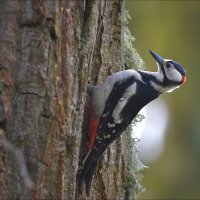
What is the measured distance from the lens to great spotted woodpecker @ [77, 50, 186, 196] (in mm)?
4828

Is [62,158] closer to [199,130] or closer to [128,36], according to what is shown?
[128,36]

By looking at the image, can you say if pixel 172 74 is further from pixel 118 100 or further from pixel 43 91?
pixel 43 91

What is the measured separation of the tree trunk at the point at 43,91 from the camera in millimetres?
4066

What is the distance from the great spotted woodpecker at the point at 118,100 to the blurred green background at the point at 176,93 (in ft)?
10.1

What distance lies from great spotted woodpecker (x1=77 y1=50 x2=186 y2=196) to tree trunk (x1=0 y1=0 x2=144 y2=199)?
428mm

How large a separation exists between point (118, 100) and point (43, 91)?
1.25 meters

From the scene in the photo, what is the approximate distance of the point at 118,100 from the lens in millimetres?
5320

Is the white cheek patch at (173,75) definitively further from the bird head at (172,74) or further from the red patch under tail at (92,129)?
the red patch under tail at (92,129)

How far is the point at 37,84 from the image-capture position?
4141 mm

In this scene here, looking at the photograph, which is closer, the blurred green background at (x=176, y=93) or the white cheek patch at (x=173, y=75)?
the white cheek patch at (x=173, y=75)

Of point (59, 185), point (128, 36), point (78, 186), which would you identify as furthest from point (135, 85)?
point (59, 185)

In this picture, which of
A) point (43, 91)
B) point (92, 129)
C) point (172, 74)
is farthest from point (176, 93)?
point (43, 91)

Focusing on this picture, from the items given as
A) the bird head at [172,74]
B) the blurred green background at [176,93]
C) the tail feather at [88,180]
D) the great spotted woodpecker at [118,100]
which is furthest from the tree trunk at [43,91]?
the blurred green background at [176,93]

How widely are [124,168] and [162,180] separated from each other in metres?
4.09
